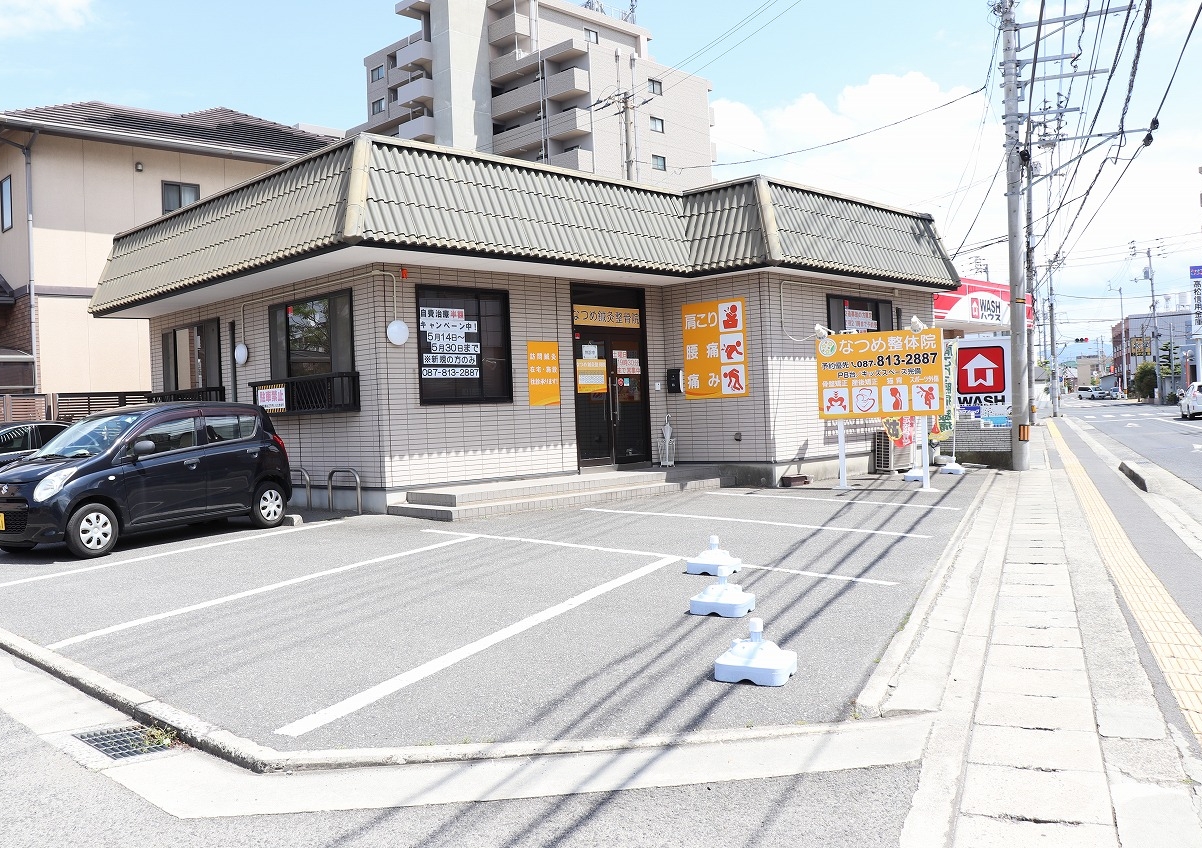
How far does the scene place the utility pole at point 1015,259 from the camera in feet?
53.2

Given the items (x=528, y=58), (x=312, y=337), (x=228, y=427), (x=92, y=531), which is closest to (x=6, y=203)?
(x=312, y=337)

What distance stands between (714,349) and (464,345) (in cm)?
436

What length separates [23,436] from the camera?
1397 cm

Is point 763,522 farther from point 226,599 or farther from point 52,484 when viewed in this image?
point 52,484

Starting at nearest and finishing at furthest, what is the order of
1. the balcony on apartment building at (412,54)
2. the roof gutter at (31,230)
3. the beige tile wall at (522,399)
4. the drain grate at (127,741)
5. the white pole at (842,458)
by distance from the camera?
the drain grate at (127,741)
the beige tile wall at (522,399)
the white pole at (842,458)
the roof gutter at (31,230)
the balcony on apartment building at (412,54)

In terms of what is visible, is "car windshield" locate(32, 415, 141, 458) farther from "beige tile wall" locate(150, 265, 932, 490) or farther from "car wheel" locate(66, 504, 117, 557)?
"beige tile wall" locate(150, 265, 932, 490)

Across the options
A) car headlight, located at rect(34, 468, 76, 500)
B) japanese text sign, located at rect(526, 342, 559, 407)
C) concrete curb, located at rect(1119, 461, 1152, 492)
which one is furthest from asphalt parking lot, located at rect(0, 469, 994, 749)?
concrete curb, located at rect(1119, 461, 1152, 492)

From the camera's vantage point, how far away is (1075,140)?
66.8 feet

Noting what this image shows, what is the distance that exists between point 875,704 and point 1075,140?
66.6 ft

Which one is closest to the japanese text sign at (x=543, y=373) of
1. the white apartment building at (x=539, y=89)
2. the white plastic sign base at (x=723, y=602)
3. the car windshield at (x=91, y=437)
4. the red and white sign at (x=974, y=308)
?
the car windshield at (x=91, y=437)

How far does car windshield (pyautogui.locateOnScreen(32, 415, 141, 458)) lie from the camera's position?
387 inches

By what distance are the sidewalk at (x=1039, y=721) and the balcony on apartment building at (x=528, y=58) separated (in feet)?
143

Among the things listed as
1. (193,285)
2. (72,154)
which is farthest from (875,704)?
(72,154)

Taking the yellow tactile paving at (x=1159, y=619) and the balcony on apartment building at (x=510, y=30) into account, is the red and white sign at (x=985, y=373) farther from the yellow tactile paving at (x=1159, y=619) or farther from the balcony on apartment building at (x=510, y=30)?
the balcony on apartment building at (x=510, y=30)
